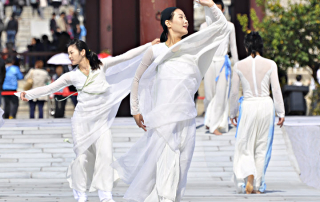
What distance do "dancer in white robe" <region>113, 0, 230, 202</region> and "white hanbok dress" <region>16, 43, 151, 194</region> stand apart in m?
1.33

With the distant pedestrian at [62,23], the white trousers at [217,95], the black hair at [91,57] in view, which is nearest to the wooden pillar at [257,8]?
the distant pedestrian at [62,23]

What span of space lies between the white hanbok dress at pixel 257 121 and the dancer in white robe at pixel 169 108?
90.6 inches

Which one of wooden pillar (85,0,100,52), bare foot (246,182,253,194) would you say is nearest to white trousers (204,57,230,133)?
bare foot (246,182,253,194)

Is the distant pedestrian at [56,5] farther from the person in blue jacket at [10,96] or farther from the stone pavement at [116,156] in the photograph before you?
the stone pavement at [116,156]

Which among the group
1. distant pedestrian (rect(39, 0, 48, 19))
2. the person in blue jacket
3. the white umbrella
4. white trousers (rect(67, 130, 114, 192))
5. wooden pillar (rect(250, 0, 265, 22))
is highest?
wooden pillar (rect(250, 0, 265, 22))

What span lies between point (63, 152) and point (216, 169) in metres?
2.49

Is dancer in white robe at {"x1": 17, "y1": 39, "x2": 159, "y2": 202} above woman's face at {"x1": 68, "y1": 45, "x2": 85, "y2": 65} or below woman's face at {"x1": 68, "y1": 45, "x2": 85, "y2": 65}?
below

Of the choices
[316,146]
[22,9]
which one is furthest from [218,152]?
[22,9]

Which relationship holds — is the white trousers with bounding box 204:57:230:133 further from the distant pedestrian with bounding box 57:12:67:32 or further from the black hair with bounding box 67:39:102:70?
the distant pedestrian with bounding box 57:12:67:32

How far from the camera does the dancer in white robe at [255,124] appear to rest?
8.66 m

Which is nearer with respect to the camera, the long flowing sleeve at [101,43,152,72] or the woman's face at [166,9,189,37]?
the woman's face at [166,9,189,37]

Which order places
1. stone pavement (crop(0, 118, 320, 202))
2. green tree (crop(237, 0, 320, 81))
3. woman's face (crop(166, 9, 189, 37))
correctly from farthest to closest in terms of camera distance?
green tree (crop(237, 0, 320, 81))
stone pavement (crop(0, 118, 320, 202))
woman's face (crop(166, 9, 189, 37))

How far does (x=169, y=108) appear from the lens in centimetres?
627

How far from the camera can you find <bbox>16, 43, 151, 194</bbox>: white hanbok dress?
783 cm
